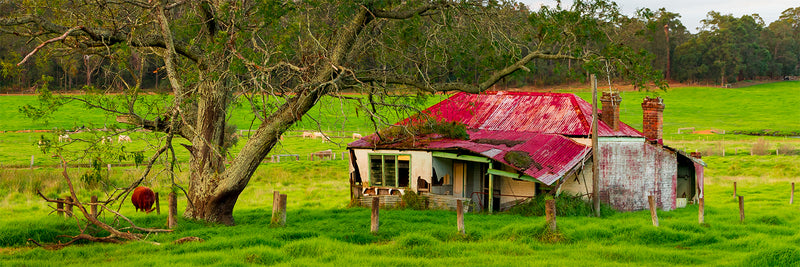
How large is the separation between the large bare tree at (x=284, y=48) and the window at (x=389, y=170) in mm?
5829

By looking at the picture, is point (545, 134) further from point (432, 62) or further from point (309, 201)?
point (309, 201)

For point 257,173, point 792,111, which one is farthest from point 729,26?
point 257,173

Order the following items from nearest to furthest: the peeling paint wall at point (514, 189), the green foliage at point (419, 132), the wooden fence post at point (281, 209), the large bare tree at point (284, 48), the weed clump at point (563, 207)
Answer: the large bare tree at point (284, 48)
the wooden fence post at point (281, 209)
the weed clump at point (563, 207)
the green foliage at point (419, 132)
the peeling paint wall at point (514, 189)

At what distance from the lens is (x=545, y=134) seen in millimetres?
24859

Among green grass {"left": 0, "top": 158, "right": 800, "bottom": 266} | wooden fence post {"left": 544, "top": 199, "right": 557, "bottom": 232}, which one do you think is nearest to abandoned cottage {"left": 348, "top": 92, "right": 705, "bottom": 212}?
green grass {"left": 0, "top": 158, "right": 800, "bottom": 266}

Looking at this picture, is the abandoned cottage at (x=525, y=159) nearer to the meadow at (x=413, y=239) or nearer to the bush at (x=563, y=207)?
the bush at (x=563, y=207)

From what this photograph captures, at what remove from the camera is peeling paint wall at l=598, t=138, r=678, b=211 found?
23.6m

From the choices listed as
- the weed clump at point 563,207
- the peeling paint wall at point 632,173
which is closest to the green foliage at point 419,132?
the weed clump at point 563,207

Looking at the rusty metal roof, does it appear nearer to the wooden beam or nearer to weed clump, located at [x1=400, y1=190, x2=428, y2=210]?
the wooden beam

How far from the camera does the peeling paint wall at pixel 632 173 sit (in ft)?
77.4

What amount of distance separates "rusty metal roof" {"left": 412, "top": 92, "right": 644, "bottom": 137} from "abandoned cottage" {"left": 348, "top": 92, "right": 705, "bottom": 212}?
44 mm

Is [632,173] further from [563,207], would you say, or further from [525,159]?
[525,159]

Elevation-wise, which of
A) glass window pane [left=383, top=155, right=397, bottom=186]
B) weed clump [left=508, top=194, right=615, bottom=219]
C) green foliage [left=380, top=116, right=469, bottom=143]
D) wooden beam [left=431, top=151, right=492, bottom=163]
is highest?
green foliage [left=380, top=116, right=469, bottom=143]

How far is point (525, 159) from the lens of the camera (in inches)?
869
